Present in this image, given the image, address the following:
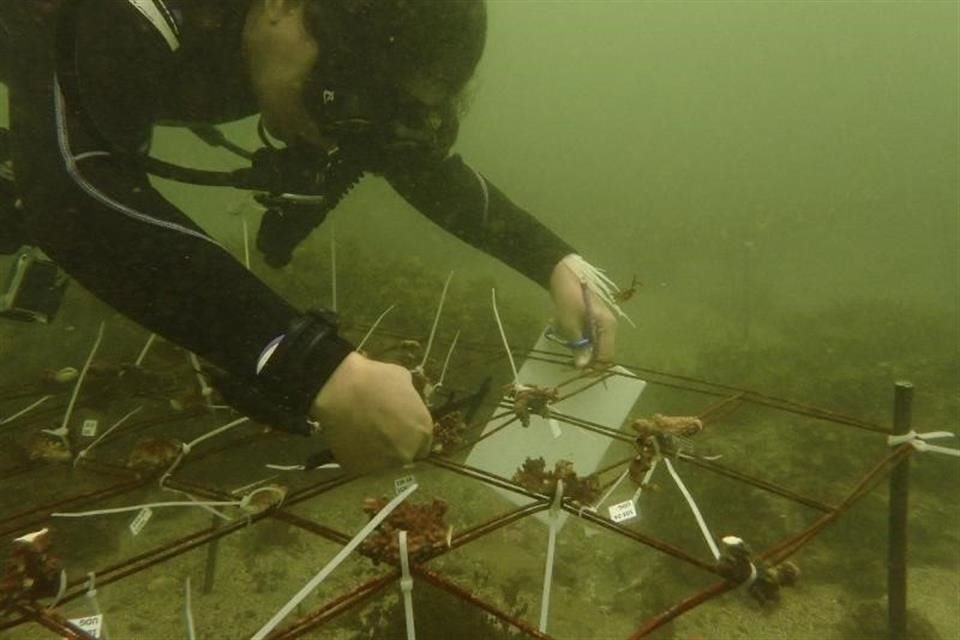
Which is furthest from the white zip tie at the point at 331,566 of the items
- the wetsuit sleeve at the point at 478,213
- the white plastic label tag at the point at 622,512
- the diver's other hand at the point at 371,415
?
the wetsuit sleeve at the point at 478,213

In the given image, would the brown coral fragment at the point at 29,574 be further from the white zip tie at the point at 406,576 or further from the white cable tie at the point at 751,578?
the white cable tie at the point at 751,578

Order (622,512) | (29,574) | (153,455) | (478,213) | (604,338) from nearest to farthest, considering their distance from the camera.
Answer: (29,574) → (622,512) → (153,455) → (604,338) → (478,213)

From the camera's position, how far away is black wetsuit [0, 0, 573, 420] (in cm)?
161

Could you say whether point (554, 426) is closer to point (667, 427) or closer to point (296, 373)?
point (667, 427)

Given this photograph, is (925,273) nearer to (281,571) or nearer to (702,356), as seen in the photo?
(702,356)

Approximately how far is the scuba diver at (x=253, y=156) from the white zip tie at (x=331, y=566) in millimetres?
121

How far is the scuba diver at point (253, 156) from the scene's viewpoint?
5.25 feet

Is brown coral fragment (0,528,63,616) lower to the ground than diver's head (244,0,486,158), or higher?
lower

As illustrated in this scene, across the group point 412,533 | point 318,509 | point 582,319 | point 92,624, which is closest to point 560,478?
point 412,533

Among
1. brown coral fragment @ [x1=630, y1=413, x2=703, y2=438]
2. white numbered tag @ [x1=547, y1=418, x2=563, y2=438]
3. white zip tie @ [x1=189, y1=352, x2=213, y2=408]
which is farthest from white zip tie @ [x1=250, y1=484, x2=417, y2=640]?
white zip tie @ [x1=189, y1=352, x2=213, y2=408]

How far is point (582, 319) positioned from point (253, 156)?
1.52 meters

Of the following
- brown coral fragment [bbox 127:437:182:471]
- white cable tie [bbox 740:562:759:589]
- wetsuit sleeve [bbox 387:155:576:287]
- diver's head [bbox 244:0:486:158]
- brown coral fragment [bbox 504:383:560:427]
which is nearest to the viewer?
white cable tie [bbox 740:562:759:589]

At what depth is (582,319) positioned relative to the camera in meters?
2.81

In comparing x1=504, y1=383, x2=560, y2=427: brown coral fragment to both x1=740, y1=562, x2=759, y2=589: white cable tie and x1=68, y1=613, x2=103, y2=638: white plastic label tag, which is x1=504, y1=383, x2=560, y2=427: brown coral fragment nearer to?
x1=740, y1=562, x2=759, y2=589: white cable tie
